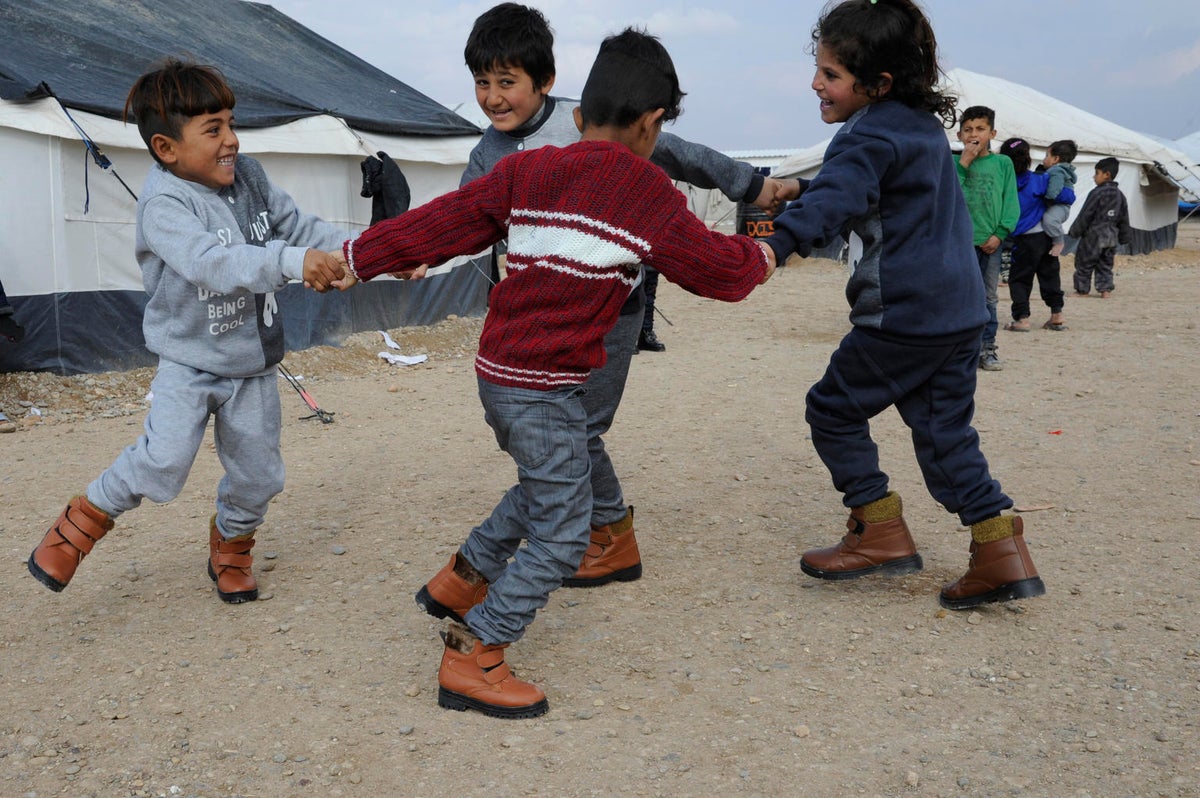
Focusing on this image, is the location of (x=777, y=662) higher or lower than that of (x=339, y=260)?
lower

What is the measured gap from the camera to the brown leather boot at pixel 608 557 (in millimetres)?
3453

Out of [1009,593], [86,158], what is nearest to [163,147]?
[1009,593]

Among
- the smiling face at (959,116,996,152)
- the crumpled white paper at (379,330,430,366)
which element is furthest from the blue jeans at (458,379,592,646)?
the crumpled white paper at (379,330,430,366)

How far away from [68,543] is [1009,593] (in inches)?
110

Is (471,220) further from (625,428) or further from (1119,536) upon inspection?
(625,428)

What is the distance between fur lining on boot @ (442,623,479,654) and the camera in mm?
2617

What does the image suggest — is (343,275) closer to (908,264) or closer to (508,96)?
(508,96)

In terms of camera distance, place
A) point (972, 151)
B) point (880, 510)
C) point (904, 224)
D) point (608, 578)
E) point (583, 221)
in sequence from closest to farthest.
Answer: point (583, 221), point (904, 224), point (880, 510), point (608, 578), point (972, 151)

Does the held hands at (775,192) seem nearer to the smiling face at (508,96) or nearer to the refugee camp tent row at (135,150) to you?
the smiling face at (508,96)

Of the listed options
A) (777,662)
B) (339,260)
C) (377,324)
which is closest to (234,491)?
(339,260)

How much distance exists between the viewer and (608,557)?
3.47m

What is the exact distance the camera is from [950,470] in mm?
3133

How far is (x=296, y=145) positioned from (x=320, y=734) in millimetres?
7121

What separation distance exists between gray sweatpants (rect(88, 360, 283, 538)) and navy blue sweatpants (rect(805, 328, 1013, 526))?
1.82 m
